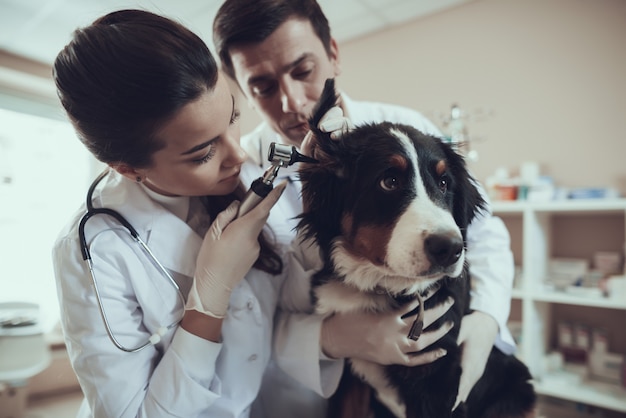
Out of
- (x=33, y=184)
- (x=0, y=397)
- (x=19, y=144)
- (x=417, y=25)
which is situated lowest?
(x=0, y=397)

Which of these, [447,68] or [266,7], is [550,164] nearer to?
[447,68]

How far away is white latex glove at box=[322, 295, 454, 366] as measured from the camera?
3.34ft

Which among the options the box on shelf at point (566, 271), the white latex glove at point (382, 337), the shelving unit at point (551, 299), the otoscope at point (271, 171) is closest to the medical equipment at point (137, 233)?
the otoscope at point (271, 171)

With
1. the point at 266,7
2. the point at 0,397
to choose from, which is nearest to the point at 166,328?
the point at 266,7

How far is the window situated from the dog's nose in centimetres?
388

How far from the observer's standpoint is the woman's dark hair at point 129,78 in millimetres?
873

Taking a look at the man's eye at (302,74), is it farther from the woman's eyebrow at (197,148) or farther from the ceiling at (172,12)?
the ceiling at (172,12)

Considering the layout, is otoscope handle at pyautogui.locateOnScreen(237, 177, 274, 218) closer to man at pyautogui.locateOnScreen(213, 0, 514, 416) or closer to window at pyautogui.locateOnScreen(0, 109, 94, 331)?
man at pyautogui.locateOnScreen(213, 0, 514, 416)

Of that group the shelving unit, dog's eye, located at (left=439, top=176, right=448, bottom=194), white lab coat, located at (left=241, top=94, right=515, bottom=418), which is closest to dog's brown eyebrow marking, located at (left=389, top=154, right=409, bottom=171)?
dog's eye, located at (left=439, top=176, right=448, bottom=194)

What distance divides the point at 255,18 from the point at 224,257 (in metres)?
0.76

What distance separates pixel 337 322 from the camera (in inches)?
44.4

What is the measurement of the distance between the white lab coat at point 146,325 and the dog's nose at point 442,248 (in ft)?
1.74

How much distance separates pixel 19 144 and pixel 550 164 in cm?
483

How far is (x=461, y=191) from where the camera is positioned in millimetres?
1128
